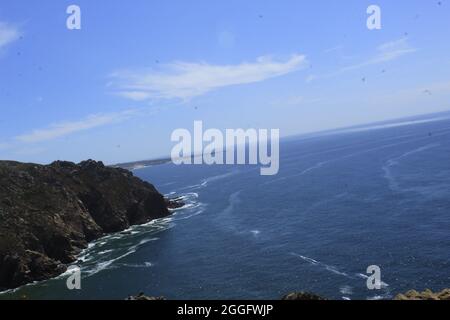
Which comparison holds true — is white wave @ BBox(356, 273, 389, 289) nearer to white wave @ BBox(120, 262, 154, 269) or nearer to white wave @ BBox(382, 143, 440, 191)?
white wave @ BBox(120, 262, 154, 269)

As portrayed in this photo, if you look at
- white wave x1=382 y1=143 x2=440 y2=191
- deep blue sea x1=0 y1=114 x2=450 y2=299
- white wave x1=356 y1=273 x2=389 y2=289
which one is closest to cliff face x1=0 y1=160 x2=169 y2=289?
deep blue sea x1=0 y1=114 x2=450 y2=299

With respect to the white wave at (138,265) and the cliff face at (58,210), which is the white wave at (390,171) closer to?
the cliff face at (58,210)

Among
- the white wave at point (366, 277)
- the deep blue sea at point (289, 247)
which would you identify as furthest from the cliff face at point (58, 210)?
the white wave at point (366, 277)

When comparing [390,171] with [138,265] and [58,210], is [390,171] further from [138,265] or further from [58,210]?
[58,210]

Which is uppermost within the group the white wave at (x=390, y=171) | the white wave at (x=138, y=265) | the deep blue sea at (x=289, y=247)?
the white wave at (x=390, y=171)
